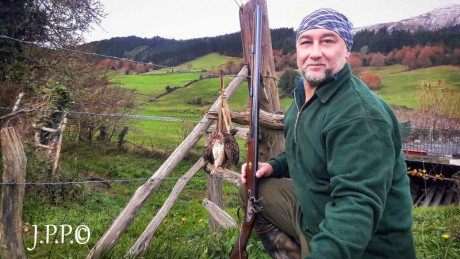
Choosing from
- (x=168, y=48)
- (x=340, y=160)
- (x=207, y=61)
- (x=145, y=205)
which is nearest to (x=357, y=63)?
(x=207, y=61)

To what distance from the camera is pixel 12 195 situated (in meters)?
2.59

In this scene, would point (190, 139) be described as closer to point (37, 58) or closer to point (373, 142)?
point (373, 142)

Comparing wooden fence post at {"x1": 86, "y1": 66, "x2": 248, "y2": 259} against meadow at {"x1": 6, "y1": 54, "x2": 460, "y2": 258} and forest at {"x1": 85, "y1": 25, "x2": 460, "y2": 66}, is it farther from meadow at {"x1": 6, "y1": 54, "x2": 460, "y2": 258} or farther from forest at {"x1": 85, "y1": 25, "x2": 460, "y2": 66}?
forest at {"x1": 85, "y1": 25, "x2": 460, "y2": 66}

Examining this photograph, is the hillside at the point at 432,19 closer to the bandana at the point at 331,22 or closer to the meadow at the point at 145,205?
the meadow at the point at 145,205

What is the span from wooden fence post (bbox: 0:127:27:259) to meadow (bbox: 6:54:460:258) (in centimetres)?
35

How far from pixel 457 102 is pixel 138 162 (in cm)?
1657

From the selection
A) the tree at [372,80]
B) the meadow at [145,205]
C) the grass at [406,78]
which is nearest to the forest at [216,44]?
the grass at [406,78]

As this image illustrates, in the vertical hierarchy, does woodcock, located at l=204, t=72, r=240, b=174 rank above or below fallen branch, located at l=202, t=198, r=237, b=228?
above

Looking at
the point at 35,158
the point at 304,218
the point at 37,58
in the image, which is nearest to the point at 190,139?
the point at 304,218

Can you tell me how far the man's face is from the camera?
167cm

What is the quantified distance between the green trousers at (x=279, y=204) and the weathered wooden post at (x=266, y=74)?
83cm

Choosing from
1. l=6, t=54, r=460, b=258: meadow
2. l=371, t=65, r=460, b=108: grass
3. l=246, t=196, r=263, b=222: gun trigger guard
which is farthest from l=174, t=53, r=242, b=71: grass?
l=246, t=196, r=263, b=222: gun trigger guard

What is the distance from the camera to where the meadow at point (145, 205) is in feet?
11.0

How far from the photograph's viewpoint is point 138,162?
15938 millimetres
